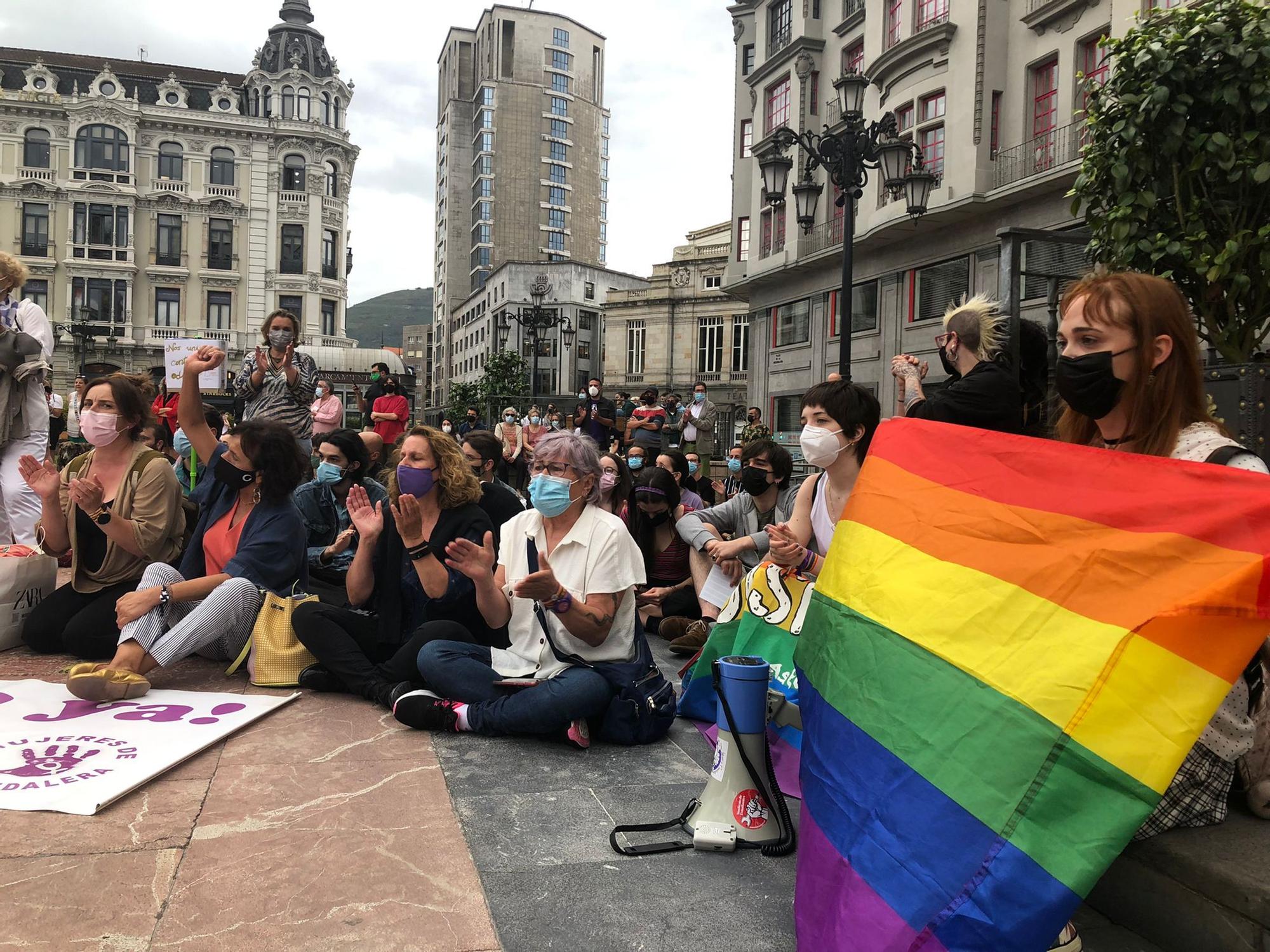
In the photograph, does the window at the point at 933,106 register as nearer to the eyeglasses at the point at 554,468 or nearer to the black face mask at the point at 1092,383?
the eyeglasses at the point at 554,468

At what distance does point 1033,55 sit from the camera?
70.5ft

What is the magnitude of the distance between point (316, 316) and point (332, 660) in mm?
55708

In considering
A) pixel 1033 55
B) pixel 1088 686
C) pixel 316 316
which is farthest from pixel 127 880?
pixel 316 316

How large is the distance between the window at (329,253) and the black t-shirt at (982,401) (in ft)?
192

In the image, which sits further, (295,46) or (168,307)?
(295,46)

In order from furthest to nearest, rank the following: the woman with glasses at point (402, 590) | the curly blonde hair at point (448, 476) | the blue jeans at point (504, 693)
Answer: the curly blonde hair at point (448, 476) < the woman with glasses at point (402, 590) < the blue jeans at point (504, 693)

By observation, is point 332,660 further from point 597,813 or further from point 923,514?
point 923,514

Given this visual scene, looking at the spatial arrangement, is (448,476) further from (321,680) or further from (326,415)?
(326,415)

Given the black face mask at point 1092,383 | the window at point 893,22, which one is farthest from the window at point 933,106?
the black face mask at point 1092,383

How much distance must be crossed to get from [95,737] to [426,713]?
143 cm

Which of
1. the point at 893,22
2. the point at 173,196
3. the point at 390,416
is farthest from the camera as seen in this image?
the point at 173,196

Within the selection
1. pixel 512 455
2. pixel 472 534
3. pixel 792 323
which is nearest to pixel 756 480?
pixel 472 534

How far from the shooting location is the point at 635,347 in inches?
2810

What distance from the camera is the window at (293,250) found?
188 ft
